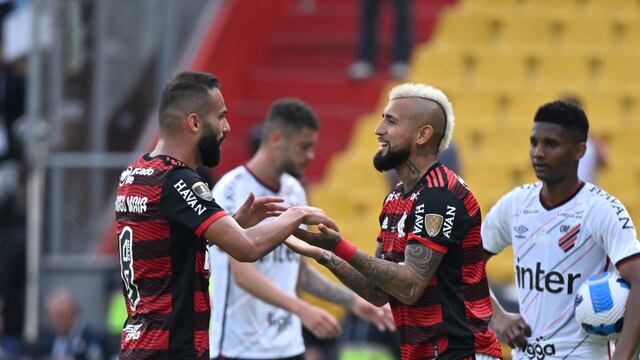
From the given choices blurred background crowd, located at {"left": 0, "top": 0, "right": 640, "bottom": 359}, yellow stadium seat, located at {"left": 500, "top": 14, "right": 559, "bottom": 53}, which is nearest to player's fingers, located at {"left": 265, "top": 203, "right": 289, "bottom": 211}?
blurred background crowd, located at {"left": 0, "top": 0, "right": 640, "bottom": 359}

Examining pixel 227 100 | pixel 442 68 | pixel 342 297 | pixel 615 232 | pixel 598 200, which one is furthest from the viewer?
pixel 227 100

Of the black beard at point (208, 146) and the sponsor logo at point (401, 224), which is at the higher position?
A: the black beard at point (208, 146)

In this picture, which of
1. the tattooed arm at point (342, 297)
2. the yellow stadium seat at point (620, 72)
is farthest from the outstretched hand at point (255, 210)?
the yellow stadium seat at point (620, 72)

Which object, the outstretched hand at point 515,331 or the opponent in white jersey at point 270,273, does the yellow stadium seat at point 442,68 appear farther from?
the outstretched hand at point 515,331

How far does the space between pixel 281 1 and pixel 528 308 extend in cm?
968

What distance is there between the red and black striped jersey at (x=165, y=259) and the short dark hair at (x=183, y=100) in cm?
26

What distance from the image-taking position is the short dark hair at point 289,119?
803 cm

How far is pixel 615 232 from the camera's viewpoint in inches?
244

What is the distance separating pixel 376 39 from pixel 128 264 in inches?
346

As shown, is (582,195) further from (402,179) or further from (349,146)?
(349,146)

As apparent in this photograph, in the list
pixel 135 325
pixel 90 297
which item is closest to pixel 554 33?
pixel 90 297

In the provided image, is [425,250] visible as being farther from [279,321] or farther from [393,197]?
[279,321]

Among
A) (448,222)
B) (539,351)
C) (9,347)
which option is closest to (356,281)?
(448,222)

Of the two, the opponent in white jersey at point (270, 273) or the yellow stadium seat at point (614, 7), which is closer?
the opponent in white jersey at point (270, 273)
